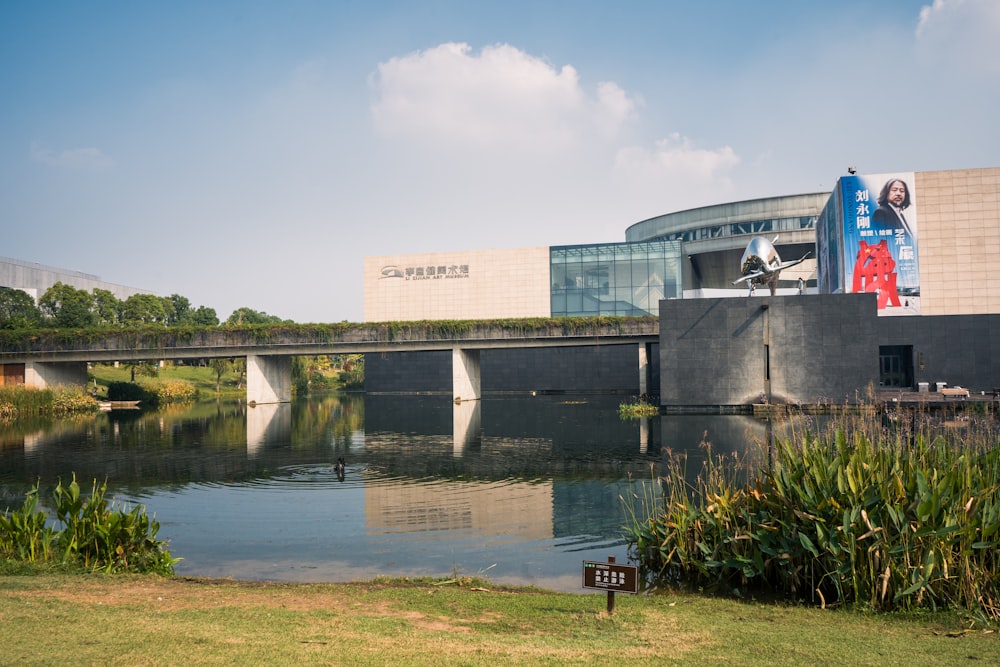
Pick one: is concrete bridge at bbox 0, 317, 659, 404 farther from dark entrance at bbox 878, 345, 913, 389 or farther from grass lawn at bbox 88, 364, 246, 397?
dark entrance at bbox 878, 345, 913, 389

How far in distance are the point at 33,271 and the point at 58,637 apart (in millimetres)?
135747

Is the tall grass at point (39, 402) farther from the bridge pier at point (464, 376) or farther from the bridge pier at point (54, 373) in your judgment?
the bridge pier at point (464, 376)

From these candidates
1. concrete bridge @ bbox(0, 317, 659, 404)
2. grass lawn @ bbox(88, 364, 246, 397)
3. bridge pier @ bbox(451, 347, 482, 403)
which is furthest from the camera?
grass lawn @ bbox(88, 364, 246, 397)

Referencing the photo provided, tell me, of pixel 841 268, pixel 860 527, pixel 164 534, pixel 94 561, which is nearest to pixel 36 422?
pixel 164 534

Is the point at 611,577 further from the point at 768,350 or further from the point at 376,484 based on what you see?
the point at 768,350

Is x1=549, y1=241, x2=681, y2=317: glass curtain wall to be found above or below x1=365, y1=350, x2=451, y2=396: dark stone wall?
above

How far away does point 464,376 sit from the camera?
51250 millimetres

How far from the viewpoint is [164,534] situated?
1332 cm

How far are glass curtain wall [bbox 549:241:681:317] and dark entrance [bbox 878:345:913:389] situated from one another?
17.5 metres

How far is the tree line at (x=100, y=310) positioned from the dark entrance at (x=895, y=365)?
65.8 metres

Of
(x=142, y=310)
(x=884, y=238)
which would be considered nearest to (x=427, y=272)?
(x=884, y=238)

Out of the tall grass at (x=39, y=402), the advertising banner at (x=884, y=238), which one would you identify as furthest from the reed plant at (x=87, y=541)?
the advertising banner at (x=884, y=238)

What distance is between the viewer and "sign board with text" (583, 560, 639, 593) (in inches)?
301

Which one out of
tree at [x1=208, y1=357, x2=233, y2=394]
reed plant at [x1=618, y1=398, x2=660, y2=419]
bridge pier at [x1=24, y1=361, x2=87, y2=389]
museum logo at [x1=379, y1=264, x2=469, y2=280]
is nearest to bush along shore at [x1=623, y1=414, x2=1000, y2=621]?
reed plant at [x1=618, y1=398, x2=660, y2=419]
